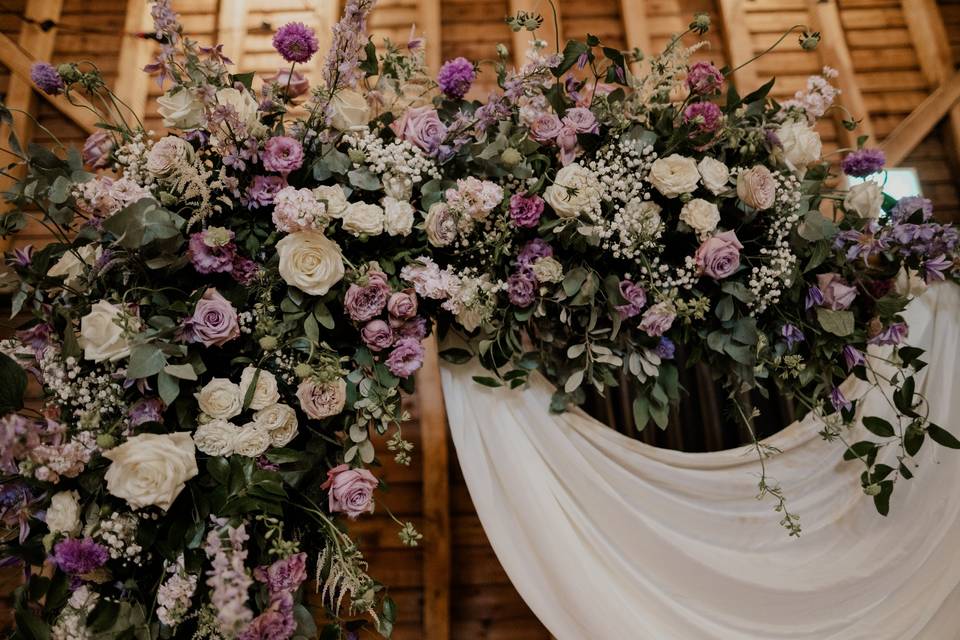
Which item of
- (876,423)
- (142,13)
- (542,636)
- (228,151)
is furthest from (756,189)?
(142,13)

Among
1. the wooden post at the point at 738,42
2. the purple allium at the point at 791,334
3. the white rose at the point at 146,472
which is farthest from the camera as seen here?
the wooden post at the point at 738,42

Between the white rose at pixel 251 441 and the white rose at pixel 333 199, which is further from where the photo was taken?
the white rose at pixel 333 199

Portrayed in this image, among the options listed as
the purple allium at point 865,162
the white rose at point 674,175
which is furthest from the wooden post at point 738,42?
the white rose at point 674,175

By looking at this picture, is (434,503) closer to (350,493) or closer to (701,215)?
(350,493)

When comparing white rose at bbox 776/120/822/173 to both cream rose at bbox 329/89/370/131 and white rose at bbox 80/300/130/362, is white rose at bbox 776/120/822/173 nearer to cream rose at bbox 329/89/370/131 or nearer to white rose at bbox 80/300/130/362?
cream rose at bbox 329/89/370/131

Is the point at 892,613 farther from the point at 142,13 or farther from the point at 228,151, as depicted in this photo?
the point at 142,13

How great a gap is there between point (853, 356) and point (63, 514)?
1.89 m

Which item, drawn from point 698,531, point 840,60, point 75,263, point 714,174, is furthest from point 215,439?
point 840,60

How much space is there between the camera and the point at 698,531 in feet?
5.88

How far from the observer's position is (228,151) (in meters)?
1.59

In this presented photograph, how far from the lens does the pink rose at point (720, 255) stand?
1652 mm

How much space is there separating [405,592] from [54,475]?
1.24m

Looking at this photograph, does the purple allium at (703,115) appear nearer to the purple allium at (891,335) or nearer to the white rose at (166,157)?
the purple allium at (891,335)

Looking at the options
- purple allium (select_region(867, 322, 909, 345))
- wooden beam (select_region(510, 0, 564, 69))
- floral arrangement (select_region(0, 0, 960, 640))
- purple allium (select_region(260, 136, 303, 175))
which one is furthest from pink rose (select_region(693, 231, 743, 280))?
wooden beam (select_region(510, 0, 564, 69))
